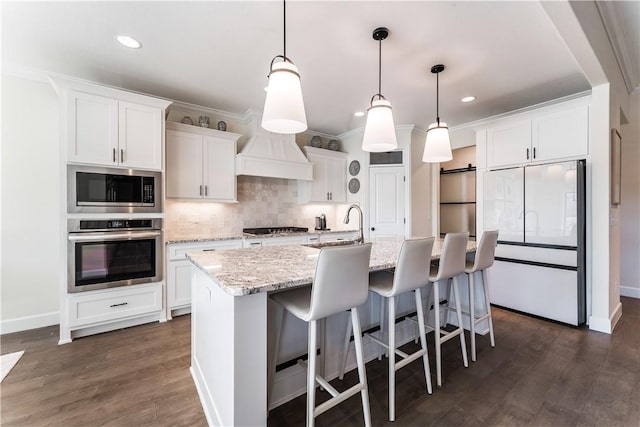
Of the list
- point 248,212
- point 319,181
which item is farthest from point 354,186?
point 248,212

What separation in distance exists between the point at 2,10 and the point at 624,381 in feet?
16.6

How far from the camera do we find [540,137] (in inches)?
124

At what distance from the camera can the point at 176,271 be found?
3111mm

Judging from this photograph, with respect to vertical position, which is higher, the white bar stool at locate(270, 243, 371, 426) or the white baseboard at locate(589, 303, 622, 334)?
the white bar stool at locate(270, 243, 371, 426)

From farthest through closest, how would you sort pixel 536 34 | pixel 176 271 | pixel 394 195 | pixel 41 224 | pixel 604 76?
pixel 394 195
pixel 176 271
pixel 41 224
pixel 604 76
pixel 536 34

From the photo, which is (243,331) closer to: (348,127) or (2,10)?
(2,10)

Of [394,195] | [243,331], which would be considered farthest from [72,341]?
[394,195]

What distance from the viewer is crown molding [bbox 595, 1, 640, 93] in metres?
2.05

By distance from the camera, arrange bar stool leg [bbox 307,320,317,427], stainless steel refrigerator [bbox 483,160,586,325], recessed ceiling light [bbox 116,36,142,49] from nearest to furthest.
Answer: bar stool leg [bbox 307,320,317,427]
recessed ceiling light [bbox 116,36,142,49]
stainless steel refrigerator [bbox 483,160,586,325]

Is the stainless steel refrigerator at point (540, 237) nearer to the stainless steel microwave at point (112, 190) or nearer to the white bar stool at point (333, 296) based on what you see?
the white bar stool at point (333, 296)

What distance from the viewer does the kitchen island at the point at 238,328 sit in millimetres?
1241

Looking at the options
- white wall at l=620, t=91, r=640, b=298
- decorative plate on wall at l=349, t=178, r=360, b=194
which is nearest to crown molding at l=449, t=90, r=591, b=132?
white wall at l=620, t=91, r=640, b=298

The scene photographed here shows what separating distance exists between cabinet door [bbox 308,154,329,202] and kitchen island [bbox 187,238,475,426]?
9.49ft

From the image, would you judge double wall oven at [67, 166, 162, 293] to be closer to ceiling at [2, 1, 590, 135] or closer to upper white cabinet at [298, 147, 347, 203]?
ceiling at [2, 1, 590, 135]
